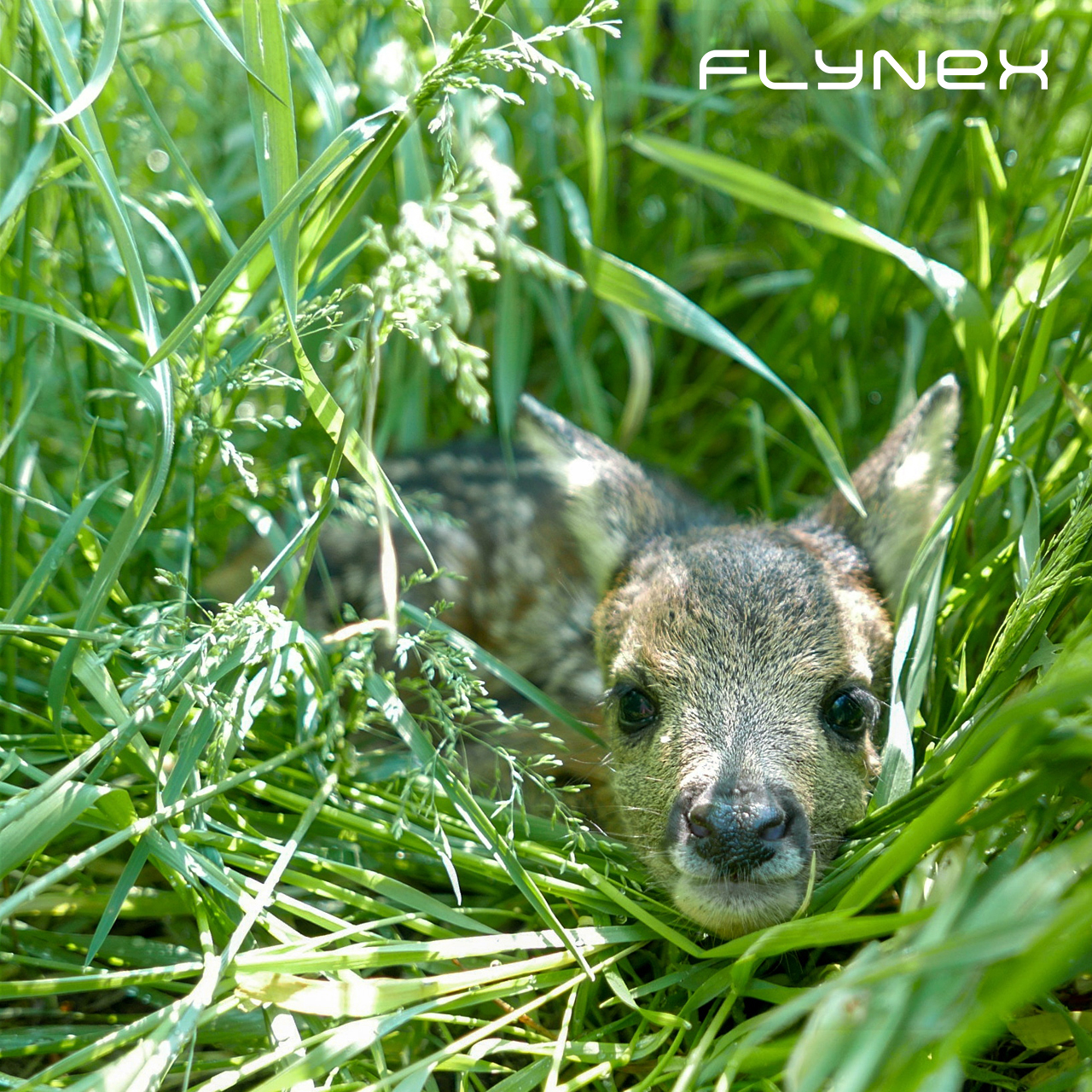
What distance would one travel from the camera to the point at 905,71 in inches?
164

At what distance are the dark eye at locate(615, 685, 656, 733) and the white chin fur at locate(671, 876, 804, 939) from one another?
521 mm

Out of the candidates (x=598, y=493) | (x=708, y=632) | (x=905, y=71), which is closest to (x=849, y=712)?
(x=708, y=632)

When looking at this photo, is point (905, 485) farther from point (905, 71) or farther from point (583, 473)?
point (905, 71)

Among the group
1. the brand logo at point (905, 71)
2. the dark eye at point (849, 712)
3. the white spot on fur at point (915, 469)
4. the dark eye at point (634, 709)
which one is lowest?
the dark eye at point (634, 709)

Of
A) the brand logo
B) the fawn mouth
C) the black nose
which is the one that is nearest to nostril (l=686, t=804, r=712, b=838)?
the black nose

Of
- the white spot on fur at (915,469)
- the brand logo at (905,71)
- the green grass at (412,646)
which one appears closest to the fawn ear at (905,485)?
the white spot on fur at (915,469)

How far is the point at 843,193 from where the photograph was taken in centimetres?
415

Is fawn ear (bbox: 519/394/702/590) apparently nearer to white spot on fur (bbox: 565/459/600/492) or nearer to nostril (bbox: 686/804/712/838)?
white spot on fur (bbox: 565/459/600/492)

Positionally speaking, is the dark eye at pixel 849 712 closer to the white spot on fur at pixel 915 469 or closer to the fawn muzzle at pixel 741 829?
the fawn muzzle at pixel 741 829

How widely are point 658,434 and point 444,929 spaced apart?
275 centimetres

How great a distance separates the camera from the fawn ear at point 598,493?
3.32 m

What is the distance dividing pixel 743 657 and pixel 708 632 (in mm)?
117

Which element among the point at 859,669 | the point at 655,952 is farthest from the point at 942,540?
the point at 655,952

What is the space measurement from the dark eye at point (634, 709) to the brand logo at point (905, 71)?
230 centimetres
